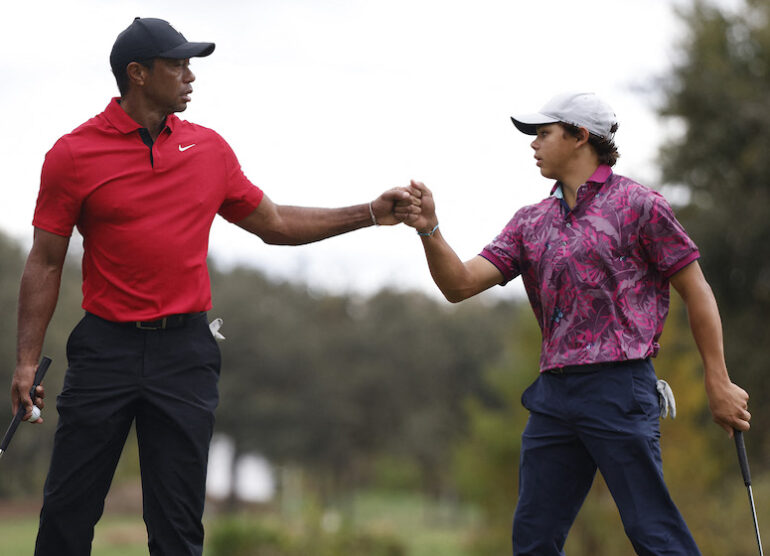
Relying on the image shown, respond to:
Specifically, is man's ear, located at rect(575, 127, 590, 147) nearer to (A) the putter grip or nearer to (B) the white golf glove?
(A) the putter grip

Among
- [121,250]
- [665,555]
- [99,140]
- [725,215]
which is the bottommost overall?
[665,555]

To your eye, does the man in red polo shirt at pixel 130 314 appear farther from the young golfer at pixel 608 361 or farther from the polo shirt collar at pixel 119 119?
the young golfer at pixel 608 361

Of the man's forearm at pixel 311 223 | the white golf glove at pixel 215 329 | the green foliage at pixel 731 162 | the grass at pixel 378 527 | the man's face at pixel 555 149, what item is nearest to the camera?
the white golf glove at pixel 215 329

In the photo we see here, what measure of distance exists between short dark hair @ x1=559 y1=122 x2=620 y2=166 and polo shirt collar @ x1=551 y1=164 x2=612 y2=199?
49 mm

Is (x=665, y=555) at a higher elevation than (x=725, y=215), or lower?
lower

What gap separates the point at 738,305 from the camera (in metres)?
21.2

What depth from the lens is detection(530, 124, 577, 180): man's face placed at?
440cm

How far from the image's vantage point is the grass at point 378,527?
3385 centimetres

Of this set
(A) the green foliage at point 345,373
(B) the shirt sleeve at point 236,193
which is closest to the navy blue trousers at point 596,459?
(B) the shirt sleeve at point 236,193

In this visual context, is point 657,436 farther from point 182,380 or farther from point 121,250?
point 121,250

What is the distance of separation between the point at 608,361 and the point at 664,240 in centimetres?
56

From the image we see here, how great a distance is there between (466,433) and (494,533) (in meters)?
23.8

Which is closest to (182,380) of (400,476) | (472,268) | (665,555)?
(472,268)

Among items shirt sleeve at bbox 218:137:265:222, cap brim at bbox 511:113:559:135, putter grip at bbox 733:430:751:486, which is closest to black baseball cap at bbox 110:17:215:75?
shirt sleeve at bbox 218:137:265:222
